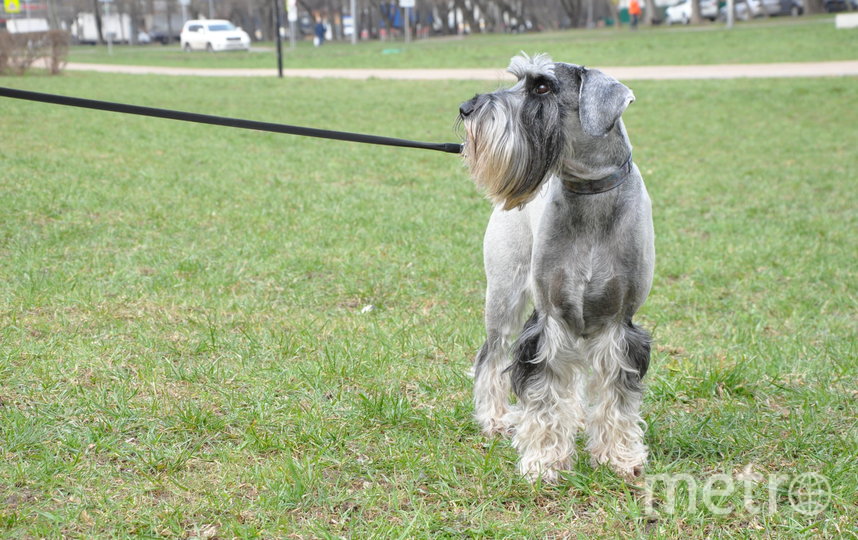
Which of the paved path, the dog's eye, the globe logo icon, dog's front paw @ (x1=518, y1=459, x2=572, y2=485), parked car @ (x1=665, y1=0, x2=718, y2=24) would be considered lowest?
the globe logo icon

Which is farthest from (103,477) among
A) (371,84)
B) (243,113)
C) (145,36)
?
(145,36)

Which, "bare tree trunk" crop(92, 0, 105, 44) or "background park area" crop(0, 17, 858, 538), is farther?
"bare tree trunk" crop(92, 0, 105, 44)

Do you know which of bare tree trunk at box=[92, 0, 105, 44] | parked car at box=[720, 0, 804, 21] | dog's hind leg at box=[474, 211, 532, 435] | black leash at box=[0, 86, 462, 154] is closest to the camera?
black leash at box=[0, 86, 462, 154]

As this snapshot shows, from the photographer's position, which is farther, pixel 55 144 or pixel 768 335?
pixel 55 144

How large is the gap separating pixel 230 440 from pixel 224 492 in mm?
494

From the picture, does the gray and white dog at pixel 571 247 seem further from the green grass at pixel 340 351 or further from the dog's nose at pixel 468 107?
the green grass at pixel 340 351

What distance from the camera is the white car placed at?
46375 millimetres

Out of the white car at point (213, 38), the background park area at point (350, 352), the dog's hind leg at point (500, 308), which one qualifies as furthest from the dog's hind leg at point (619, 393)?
the white car at point (213, 38)

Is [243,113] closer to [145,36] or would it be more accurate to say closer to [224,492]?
[224,492]

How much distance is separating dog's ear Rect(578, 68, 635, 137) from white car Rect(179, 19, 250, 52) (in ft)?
150

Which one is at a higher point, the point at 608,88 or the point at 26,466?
the point at 608,88

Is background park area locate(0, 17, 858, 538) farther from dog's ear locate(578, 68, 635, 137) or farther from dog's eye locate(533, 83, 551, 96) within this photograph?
dog's ear locate(578, 68, 635, 137)

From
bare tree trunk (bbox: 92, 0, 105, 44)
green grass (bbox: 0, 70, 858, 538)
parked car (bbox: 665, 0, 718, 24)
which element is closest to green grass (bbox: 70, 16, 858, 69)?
green grass (bbox: 0, 70, 858, 538)

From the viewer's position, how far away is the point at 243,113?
17.2 metres
